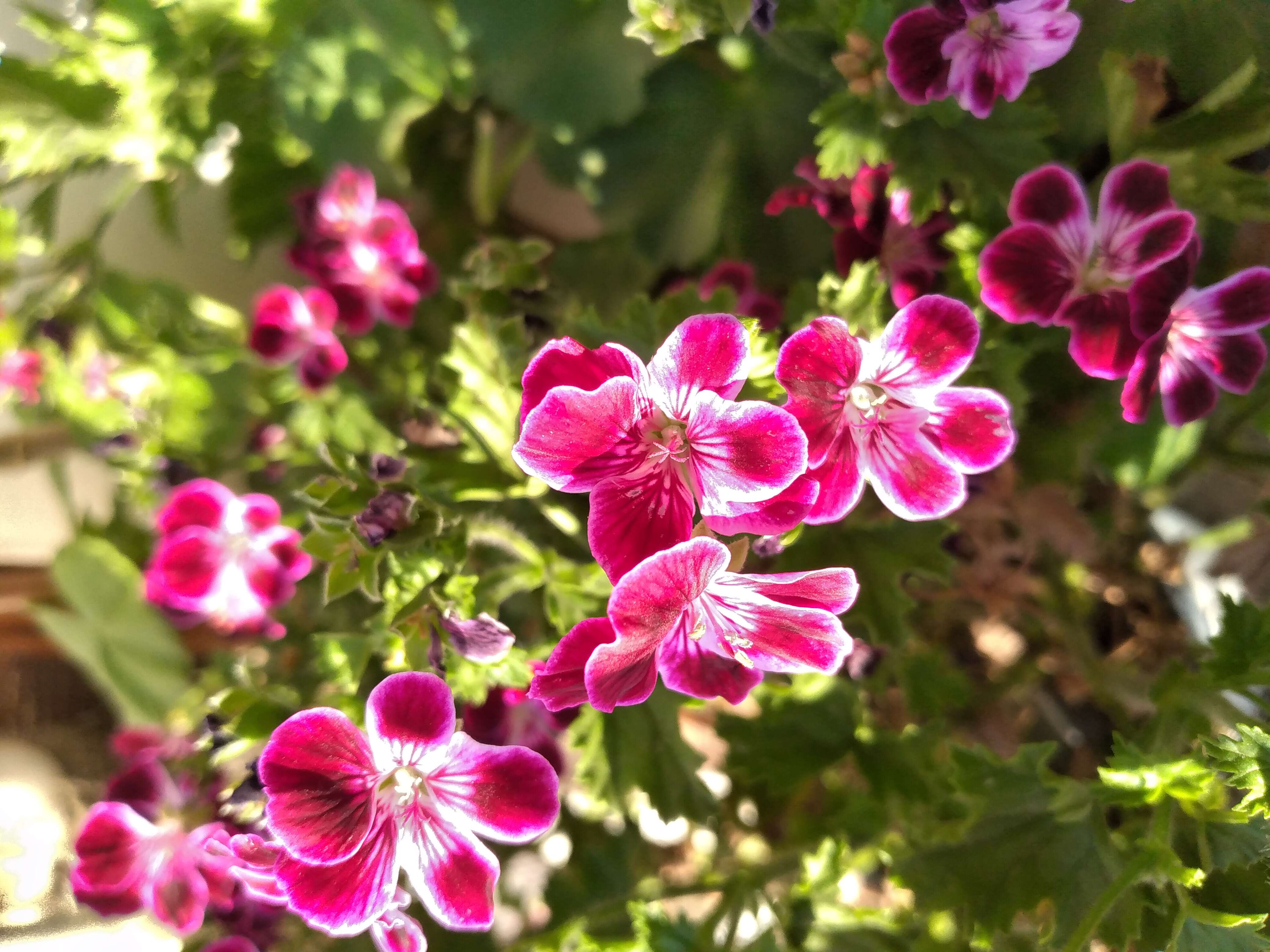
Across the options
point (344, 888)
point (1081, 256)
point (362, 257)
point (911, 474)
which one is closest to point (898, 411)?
point (911, 474)

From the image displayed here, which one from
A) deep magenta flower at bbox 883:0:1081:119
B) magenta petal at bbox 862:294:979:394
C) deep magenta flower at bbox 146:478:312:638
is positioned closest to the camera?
magenta petal at bbox 862:294:979:394

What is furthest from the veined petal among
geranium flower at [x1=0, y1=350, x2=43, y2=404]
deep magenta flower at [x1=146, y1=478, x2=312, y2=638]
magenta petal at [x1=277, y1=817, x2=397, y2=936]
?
geranium flower at [x1=0, y1=350, x2=43, y2=404]

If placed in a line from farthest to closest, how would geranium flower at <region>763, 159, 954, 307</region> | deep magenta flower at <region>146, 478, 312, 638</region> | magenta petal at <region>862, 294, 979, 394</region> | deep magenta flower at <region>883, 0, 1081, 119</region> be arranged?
1. deep magenta flower at <region>146, 478, 312, 638</region>
2. geranium flower at <region>763, 159, 954, 307</region>
3. deep magenta flower at <region>883, 0, 1081, 119</region>
4. magenta petal at <region>862, 294, 979, 394</region>

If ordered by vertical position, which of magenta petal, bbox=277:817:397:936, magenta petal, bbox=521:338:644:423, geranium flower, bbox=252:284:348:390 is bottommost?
geranium flower, bbox=252:284:348:390

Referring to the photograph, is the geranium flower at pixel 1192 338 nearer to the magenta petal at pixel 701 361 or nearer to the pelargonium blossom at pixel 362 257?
the magenta petal at pixel 701 361

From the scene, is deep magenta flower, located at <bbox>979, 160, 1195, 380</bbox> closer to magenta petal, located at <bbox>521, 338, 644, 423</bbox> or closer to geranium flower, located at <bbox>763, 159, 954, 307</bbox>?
geranium flower, located at <bbox>763, 159, 954, 307</bbox>

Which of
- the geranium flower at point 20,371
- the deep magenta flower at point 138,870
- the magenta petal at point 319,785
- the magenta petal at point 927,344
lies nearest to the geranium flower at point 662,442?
the magenta petal at point 927,344

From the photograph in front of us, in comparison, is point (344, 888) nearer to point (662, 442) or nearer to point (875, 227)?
point (662, 442)

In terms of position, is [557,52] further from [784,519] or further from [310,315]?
[784,519]
